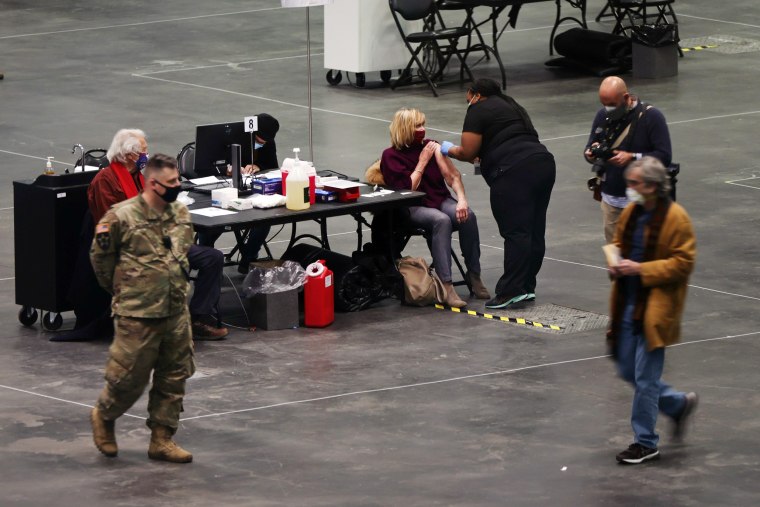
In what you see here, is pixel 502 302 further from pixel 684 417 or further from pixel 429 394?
pixel 684 417

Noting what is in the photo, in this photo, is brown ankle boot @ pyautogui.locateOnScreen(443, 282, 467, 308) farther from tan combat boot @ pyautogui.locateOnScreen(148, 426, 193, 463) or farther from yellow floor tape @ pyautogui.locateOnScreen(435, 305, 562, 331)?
tan combat boot @ pyautogui.locateOnScreen(148, 426, 193, 463)

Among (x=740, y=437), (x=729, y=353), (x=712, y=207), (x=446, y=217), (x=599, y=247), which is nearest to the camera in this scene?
(x=740, y=437)

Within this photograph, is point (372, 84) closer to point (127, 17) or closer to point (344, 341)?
point (127, 17)

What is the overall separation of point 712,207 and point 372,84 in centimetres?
755

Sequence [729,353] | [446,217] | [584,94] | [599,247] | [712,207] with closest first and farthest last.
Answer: [729,353], [446,217], [599,247], [712,207], [584,94]

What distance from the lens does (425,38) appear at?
2120 cm

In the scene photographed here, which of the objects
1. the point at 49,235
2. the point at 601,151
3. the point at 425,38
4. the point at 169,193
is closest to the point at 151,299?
the point at 169,193

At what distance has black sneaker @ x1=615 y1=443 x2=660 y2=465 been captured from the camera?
A: 907cm

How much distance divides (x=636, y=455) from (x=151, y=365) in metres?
2.61

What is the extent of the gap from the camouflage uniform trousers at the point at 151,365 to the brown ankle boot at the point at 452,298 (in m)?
3.63

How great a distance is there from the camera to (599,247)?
46.5ft

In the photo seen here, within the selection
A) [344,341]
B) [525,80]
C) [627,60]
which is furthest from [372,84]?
[344,341]

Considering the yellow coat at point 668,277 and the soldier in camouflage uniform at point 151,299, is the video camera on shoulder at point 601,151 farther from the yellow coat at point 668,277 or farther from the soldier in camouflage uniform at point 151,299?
the soldier in camouflage uniform at point 151,299

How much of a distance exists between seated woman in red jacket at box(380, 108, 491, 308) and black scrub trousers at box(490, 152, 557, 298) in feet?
0.94
